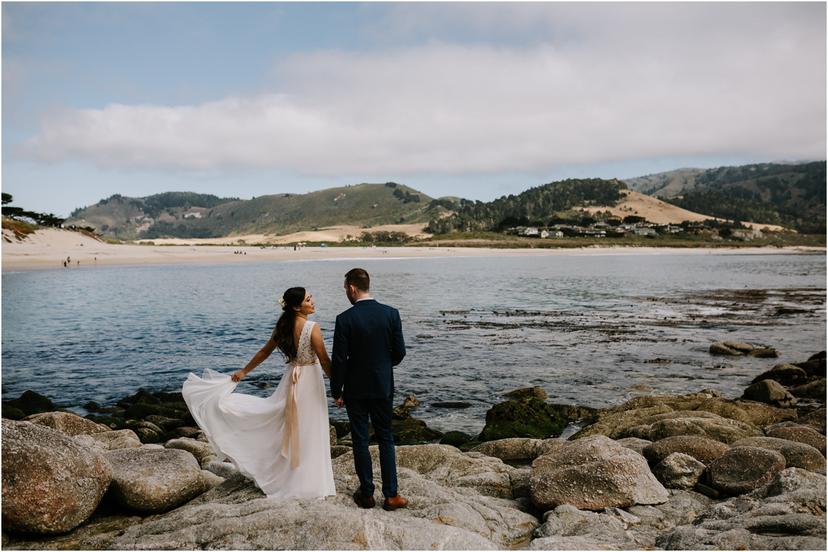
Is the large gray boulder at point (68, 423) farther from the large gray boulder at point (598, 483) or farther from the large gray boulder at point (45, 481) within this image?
the large gray boulder at point (598, 483)

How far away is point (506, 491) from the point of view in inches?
367

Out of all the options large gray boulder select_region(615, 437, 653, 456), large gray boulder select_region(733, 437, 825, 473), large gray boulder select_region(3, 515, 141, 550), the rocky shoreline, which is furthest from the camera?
large gray boulder select_region(615, 437, 653, 456)

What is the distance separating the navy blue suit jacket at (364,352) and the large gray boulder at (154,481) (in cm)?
251

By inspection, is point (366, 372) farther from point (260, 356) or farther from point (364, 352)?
point (260, 356)

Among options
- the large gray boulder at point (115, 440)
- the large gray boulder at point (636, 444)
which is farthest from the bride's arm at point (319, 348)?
the large gray boulder at point (636, 444)

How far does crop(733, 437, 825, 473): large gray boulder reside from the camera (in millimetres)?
10130

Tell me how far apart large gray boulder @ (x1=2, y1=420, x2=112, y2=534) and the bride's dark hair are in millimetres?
2662

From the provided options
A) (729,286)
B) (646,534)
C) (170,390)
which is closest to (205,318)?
(170,390)

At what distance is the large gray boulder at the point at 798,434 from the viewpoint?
1196 cm

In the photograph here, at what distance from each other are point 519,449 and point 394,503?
17.8 feet

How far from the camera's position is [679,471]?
32.3ft

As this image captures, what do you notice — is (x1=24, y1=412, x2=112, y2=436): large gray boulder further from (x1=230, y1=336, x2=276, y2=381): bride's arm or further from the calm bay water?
(x1=230, y1=336, x2=276, y2=381): bride's arm

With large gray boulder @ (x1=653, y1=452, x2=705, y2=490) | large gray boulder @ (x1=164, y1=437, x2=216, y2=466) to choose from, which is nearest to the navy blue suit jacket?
large gray boulder @ (x1=164, y1=437, x2=216, y2=466)

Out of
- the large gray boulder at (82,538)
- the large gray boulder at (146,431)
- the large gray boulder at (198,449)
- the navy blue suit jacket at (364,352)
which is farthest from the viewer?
the large gray boulder at (146,431)
